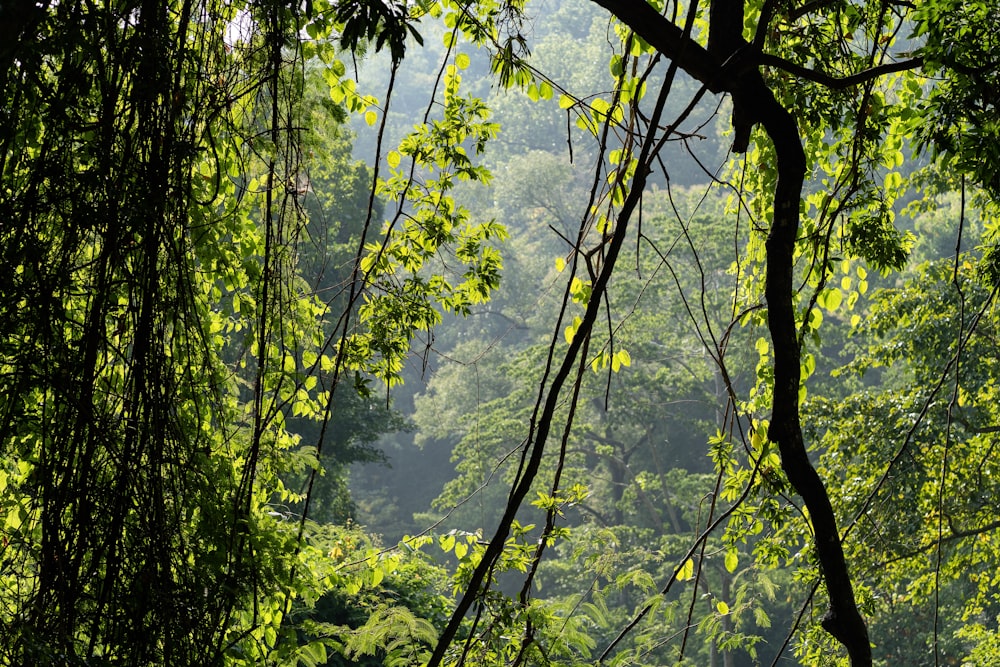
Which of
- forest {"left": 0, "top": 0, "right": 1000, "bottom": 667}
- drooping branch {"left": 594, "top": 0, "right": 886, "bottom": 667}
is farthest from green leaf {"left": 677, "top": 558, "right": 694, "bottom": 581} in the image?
drooping branch {"left": 594, "top": 0, "right": 886, "bottom": 667}

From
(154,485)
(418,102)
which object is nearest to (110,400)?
(154,485)

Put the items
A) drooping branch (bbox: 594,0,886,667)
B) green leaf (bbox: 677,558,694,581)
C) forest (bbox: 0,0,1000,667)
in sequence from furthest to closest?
green leaf (bbox: 677,558,694,581)
drooping branch (bbox: 594,0,886,667)
forest (bbox: 0,0,1000,667)

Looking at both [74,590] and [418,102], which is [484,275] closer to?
[74,590]

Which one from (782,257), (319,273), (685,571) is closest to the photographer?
(782,257)

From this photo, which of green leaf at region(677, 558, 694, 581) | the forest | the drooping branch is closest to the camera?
the forest

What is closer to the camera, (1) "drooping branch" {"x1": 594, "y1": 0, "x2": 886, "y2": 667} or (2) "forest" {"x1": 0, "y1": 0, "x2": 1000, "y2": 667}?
(2) "forest" {"x1": 0, "y1": 0, "x2": 1000, "y2": 667}

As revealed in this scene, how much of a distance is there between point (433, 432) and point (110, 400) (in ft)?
74.8

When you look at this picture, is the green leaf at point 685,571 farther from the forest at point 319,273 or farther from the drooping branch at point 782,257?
the drooping branch at point 782,257

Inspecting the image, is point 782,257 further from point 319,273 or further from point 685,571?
point 319,273

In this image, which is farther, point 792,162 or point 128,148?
point 792,162

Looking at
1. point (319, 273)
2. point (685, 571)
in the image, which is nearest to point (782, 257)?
point (685, 571)

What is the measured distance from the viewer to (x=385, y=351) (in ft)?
8.30

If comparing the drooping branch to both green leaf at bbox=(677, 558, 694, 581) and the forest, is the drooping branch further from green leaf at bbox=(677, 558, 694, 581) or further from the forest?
green leaf at bbox=(677, 558, 694, 581)

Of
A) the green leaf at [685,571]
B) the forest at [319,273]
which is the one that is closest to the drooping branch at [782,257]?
the forest at [319,273]
